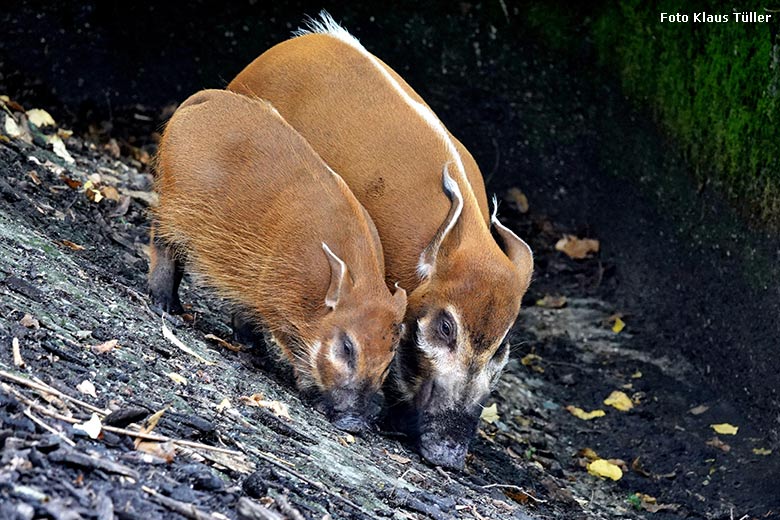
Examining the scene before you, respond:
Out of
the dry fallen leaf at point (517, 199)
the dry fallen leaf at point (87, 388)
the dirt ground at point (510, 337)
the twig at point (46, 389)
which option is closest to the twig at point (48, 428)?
the dirt ground at point (510, 337)

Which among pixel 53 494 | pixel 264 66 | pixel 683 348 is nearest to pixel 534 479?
pixel 683 348

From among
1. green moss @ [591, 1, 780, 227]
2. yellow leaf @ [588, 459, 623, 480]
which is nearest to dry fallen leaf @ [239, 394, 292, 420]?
yellow leaf @ [588, 459, 623, 480]

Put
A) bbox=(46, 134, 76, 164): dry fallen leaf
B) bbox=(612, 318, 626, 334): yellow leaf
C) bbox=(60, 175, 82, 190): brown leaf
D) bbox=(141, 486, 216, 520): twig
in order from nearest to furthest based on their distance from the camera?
bbox=(141, 486, 216, 520): twig
bbox=(60, 175, 82, 190): brown leaf
bbox=(46, 134, 76, 164): dry fallen leaf
bbox=(612, 318, 626, 334): yellow leaf

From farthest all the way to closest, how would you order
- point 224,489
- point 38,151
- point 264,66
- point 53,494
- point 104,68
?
point 104,68, point 38,151, point 264,66, point 224,489, point 53,494

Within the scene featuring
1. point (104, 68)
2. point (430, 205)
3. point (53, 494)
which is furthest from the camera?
point (104, 68)

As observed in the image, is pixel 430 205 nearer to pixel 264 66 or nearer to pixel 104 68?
pixel 264 66

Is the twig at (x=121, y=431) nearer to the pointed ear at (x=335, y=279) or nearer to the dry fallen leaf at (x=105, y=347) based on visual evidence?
the dry fallen leaf at (x=105, y=347)

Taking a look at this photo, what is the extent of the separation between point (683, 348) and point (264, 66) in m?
3.73

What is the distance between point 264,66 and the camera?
292 inches

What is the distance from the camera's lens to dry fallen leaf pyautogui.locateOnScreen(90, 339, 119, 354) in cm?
490

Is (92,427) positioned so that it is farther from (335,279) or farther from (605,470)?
(605,470)

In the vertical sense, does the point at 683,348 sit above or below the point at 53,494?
below

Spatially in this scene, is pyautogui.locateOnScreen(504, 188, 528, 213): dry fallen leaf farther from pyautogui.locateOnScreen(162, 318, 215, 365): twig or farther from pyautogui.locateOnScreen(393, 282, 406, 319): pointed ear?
pyautogui.locateOnScreen(162, 318, 215, 365): twig

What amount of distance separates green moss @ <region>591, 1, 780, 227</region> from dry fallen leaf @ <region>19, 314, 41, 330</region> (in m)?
4.78
